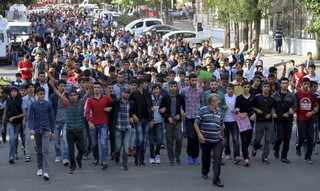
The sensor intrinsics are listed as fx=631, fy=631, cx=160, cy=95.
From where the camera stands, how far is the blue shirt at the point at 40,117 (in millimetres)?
10836

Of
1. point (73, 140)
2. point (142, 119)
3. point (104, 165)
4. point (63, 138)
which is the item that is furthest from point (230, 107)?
point (63, 138)

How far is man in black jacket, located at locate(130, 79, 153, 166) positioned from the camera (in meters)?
11.8

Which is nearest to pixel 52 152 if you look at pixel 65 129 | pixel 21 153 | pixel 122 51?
pixel 21 153

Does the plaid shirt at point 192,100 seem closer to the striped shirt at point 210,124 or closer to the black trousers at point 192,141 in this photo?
the black trousers at point 192,141

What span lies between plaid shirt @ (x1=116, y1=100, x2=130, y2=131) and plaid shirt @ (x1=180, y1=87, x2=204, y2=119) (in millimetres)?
1199

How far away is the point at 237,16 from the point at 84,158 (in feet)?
72.4

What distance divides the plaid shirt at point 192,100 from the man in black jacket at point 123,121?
1.15 meters

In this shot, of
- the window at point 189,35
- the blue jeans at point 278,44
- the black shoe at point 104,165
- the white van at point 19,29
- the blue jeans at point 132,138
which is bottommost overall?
the black shoe at point 104,165

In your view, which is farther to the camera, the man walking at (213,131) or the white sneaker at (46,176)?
the white sneaker at (46,176)

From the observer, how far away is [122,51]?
21.1 m

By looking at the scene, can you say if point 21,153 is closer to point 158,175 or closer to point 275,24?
point 158,175

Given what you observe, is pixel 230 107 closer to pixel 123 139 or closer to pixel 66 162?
pixel 123 139

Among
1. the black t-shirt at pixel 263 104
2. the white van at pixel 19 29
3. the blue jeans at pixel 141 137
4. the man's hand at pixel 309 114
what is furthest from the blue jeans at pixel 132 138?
the white van at pixel 19 29

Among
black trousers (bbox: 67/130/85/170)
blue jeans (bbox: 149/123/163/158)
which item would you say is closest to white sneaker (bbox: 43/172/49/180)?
black trousers (bbox: 67/130/85/170)
